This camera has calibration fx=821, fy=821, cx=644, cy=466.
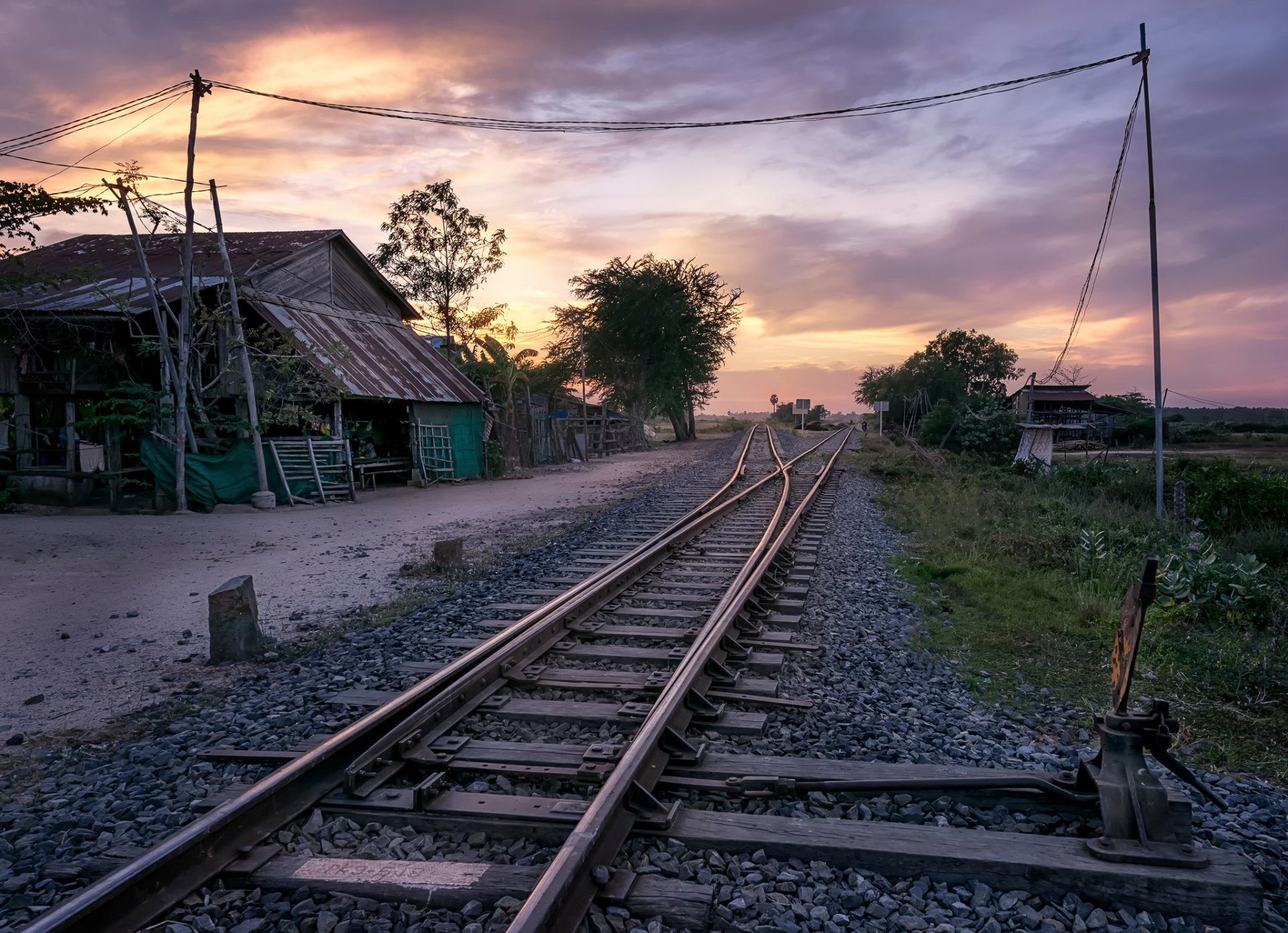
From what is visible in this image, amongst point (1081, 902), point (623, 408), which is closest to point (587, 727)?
point (1081, 902)

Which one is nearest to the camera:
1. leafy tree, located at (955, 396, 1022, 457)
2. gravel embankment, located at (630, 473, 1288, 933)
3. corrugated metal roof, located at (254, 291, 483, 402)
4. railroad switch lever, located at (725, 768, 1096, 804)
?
gravel embankment, located at (630, 473, 1288, 933)

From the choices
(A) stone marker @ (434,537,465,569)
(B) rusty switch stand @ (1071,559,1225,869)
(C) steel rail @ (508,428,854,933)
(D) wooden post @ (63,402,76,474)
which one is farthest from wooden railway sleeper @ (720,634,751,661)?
(D) wooden post @ (63,402,76,474)

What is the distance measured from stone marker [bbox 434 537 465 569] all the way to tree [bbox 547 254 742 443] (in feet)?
112

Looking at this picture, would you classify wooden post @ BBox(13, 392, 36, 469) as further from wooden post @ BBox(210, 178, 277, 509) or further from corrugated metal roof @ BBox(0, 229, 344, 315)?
wooden post @ BBox(210, 178, 277, 509)

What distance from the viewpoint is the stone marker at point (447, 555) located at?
9.46 metres

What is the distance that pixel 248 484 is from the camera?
16.9 meters

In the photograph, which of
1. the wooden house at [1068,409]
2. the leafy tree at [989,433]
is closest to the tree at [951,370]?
the wooden house at [1068,409]

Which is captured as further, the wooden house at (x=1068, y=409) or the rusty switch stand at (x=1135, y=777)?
the wooden house at (x=1068, y=409)

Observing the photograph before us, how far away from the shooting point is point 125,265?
22.0m

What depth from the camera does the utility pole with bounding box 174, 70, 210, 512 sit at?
16.1m

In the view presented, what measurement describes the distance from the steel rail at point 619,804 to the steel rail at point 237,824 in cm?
121

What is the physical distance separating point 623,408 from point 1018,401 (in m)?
25.9

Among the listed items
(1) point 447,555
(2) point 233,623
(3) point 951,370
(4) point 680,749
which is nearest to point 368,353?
(1) point 447,555

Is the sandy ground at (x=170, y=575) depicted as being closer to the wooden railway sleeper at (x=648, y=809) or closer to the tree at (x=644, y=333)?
the wooden railway sleeper at (x=648, y=809)
